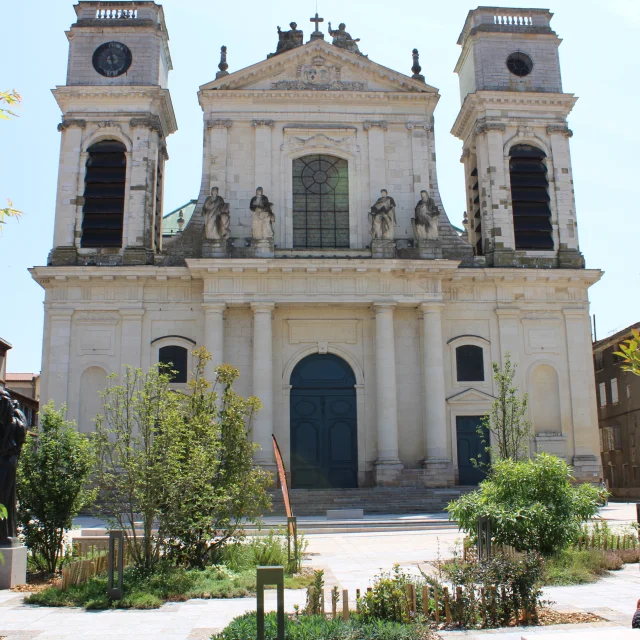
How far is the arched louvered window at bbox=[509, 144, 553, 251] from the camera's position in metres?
31.0

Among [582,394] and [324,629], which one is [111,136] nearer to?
[582,394]

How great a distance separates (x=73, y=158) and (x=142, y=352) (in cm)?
820

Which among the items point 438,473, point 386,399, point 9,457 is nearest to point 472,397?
point 438,473

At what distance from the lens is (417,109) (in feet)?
104

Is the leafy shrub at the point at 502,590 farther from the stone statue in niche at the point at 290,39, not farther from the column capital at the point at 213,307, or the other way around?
the stone statue in niche at the point at 290,39

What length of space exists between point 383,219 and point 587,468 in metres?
11.6

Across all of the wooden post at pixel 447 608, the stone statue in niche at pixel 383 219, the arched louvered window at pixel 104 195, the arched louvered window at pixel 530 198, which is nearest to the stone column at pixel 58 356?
the arched louvered window at pixel 104 195

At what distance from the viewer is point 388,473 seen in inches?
1056

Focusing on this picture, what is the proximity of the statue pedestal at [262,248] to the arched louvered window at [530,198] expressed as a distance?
32.1 ft

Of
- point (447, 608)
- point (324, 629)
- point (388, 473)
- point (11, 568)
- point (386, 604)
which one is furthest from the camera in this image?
point (388, 473)

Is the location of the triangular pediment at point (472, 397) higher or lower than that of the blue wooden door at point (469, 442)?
higher

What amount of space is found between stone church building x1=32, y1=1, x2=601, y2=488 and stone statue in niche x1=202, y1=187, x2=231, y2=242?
76mm

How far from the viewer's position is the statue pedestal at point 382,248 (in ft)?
93.8

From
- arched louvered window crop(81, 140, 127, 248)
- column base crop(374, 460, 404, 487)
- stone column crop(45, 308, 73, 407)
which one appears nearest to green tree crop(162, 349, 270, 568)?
column base crop(374, 460, 404, 487)
